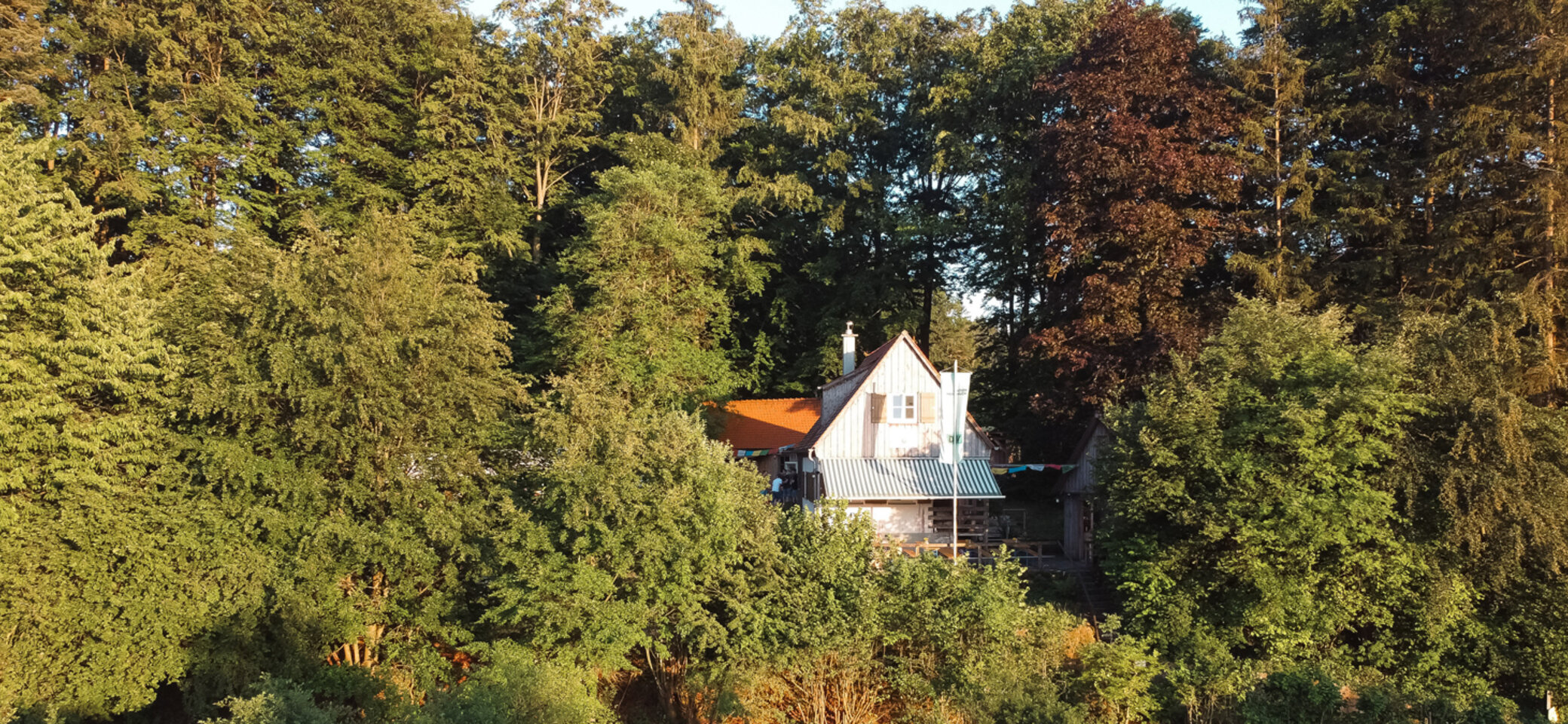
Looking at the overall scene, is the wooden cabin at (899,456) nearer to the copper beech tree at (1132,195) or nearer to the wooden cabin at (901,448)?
the wooden cabin at (901,448)

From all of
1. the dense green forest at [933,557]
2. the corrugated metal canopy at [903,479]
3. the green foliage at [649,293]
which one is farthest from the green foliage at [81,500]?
the corrugated metal canopy at [903,479]

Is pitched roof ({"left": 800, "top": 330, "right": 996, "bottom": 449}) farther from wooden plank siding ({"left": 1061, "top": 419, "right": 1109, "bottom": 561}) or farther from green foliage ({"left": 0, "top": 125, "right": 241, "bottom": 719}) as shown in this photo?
green foliage ({"left": 0, "top": 125, "right": 241, "bottom": 719})

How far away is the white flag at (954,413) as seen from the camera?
21891mm

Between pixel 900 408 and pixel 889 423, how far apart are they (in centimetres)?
52

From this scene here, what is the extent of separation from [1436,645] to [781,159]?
87.1ft

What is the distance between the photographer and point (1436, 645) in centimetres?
1767

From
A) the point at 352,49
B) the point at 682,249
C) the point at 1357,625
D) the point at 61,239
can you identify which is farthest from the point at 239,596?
the point at 352,49

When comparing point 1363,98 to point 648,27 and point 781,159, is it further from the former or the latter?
point 648,27

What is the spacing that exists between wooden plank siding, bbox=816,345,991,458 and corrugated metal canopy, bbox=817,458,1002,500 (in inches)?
10.2

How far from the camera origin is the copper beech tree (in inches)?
990

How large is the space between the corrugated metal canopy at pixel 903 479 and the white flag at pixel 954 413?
1.53 feet

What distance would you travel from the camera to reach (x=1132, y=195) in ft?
85.5

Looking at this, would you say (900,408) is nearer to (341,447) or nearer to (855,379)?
(855,379)

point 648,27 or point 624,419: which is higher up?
point 648,27
